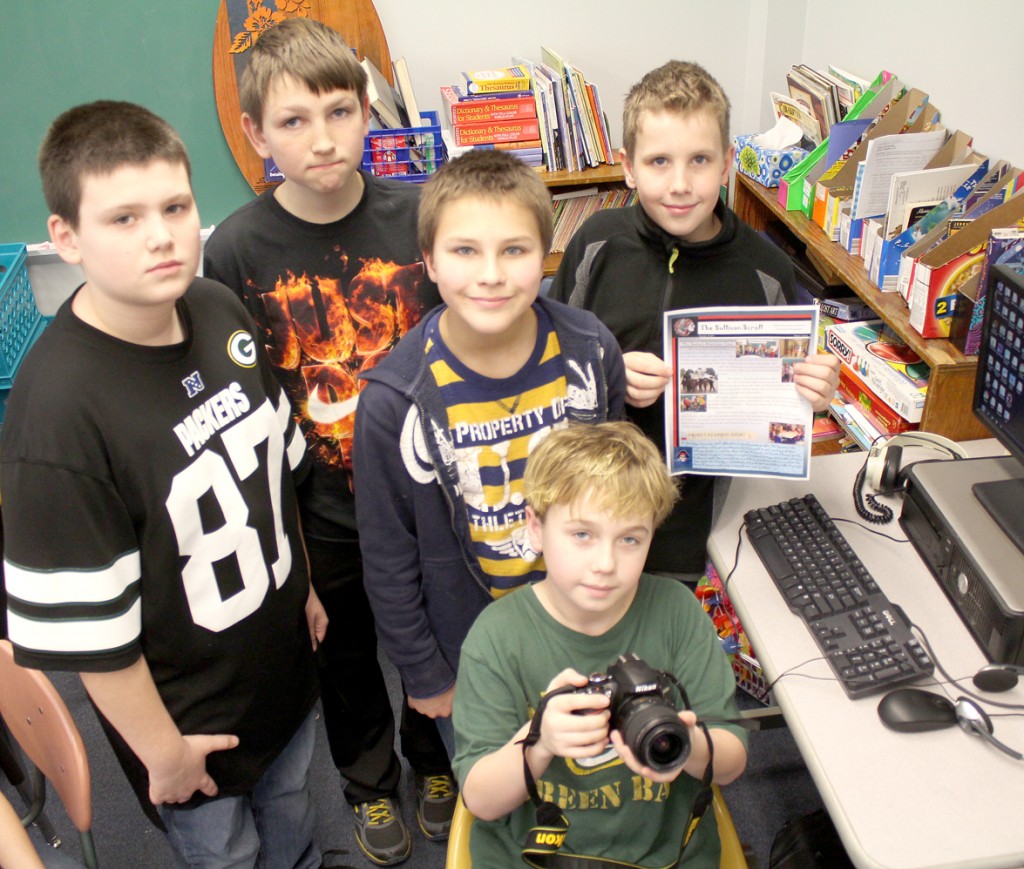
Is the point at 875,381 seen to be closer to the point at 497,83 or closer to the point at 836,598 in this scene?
the point at 836,598

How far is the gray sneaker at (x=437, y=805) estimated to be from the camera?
1993 millimetres

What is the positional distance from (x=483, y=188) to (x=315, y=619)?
855 millimetres

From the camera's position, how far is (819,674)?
4.25 ft

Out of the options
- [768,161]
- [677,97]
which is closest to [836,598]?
[677,97]

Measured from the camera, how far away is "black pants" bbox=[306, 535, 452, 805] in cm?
175

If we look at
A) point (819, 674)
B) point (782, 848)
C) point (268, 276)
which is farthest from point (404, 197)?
point (782, 848)

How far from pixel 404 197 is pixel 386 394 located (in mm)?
481

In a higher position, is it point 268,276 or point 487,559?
point 268,276

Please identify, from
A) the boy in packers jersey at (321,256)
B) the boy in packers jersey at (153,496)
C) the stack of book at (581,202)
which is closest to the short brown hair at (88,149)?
the boy in packers jersey at (153,496)

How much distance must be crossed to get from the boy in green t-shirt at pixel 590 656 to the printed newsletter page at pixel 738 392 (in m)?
0.20

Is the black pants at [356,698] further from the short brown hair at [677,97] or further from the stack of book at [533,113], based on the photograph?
the stack of book at [533,113]

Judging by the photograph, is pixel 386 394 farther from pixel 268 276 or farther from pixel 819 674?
pixel 819 674

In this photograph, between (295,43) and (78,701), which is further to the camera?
(78,701)

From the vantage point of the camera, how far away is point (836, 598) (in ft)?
4.58
